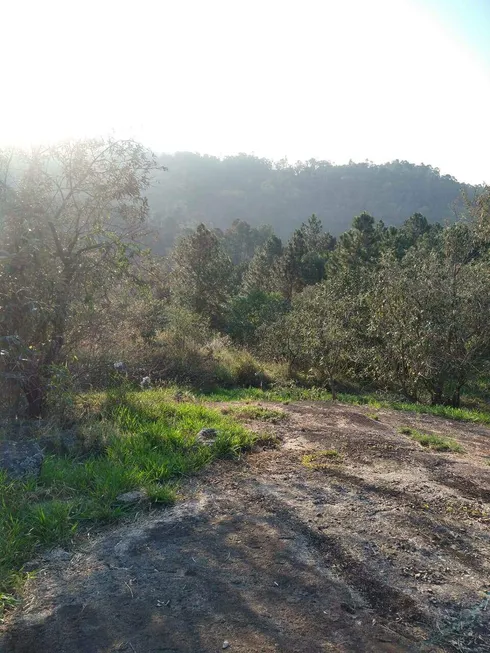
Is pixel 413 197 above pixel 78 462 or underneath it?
above

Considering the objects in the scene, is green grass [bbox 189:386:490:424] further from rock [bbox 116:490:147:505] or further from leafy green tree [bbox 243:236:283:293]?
leafy green tree [bbox 243:236:283:293]

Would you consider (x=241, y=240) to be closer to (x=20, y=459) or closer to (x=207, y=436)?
(x=207, y=436)

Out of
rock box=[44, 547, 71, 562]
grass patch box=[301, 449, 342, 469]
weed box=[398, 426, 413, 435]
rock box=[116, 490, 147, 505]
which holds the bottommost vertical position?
weed box=[398, 426, 413, 435]

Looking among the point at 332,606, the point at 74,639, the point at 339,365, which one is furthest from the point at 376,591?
the point at 339,365

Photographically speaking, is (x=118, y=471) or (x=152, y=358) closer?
(x=118, y=471)

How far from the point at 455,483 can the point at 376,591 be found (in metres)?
1.93

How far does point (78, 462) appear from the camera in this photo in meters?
4.66

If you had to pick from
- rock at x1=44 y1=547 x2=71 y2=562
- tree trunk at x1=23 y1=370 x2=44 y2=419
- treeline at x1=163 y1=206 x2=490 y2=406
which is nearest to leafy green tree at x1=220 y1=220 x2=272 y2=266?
treeline at x1=163 y1=206 x2=490 y2=406

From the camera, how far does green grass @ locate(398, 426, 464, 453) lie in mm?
5586

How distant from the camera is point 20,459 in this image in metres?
4.31

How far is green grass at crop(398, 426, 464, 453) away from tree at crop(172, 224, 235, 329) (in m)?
16.6

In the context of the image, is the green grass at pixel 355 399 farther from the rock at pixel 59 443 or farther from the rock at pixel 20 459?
the rock at pixel 20 459

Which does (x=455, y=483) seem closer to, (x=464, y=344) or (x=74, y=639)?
(x=74, y=639)

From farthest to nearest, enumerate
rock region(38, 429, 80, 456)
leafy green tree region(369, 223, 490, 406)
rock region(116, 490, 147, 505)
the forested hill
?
1. the forested hill
2. leafy green tree region(369, 223, 490, 406)
3. rock region(38, 429, 80, 456)
4. rock region(116, 490, 147, 505)
